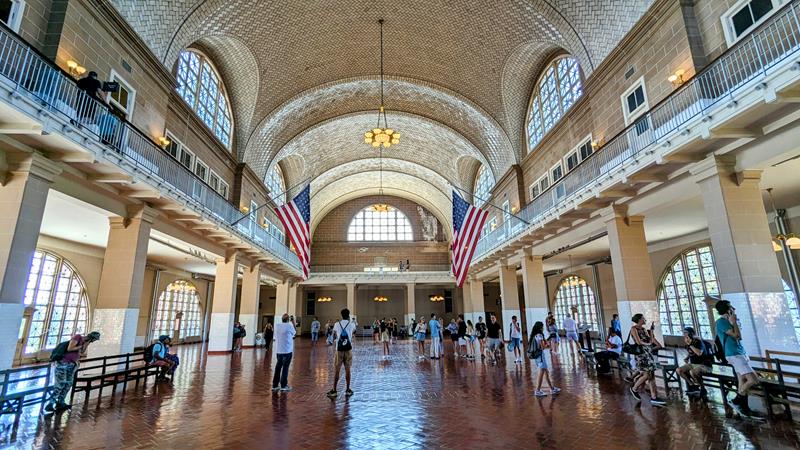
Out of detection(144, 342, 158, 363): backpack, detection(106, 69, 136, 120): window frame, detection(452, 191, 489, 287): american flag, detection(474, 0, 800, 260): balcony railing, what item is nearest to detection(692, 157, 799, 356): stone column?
detection(474, 0, 800, 260): balcony railing

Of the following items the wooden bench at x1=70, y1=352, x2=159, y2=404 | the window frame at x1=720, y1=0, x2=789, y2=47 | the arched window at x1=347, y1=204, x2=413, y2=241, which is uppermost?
the arched window at x1=347, y1=204, x2=413, y2=241

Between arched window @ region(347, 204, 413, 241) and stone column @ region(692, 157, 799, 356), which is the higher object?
arched window @ region(347, 204, 413, 241)

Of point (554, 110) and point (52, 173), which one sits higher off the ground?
point (554, 110)

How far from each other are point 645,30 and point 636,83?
1.29 meters

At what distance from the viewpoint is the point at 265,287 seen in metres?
37.0

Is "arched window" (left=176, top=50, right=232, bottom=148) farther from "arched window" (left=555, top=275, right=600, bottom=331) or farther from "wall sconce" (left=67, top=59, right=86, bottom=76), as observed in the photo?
"arched window" (left=555, top=275, right=600, bottom=331)

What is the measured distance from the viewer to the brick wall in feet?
120

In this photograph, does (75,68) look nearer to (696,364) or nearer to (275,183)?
(696,364)

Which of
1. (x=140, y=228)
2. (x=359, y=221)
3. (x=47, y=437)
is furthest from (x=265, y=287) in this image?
(x=47, y=437)

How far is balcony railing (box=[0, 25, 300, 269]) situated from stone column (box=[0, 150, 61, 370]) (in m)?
1.13

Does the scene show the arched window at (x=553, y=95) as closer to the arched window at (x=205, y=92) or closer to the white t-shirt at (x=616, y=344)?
the white t-shirt at (x=616, y=344)

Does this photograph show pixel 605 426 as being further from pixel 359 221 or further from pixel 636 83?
pixel 359 221

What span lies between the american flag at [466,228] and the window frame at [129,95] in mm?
10672

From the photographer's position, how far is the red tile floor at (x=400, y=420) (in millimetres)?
4477
